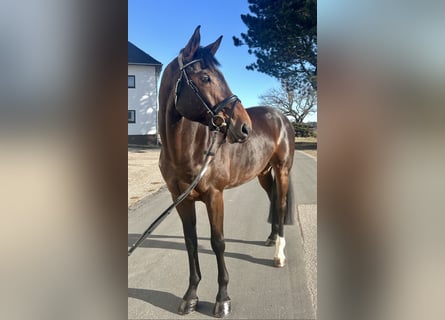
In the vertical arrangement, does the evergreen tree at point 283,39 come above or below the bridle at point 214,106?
above

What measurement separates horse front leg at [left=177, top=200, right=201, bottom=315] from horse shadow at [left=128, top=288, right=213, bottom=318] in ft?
0.09

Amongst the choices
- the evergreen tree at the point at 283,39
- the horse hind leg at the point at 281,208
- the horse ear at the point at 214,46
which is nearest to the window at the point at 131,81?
the horse ear at the point at 214,46

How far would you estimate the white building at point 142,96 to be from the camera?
1119mm

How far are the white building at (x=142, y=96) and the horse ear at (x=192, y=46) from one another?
0.13 m

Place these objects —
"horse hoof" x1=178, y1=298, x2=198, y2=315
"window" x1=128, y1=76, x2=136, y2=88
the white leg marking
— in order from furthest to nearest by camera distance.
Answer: the white leg marking, "horse hoof" x1=178, y1=298, x2=198, y2=315, "window" x1=128, y1=76, x2=136, y2=88

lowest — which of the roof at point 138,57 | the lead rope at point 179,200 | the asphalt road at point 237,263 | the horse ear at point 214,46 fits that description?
the asphalt road at point 237,263

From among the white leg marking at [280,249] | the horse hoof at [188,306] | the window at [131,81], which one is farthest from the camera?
the white leg marking at [280,249]

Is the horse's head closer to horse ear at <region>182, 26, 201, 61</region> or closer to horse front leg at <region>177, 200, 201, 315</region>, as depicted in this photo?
horse ear at <region>182, 26, 201, 61</region>

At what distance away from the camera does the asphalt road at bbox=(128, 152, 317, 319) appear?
→ 1.19 meters

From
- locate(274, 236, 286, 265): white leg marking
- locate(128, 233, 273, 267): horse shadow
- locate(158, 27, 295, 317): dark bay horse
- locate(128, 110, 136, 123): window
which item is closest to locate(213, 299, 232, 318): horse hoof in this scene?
locate(158, 27, 295, 317): dark bay horse

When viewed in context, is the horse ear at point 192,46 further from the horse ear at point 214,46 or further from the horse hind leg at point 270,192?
the horse hind leg at point 270,192

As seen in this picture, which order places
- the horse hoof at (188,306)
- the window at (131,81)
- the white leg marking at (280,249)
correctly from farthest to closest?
1. the white leg marking at (280,249)
2. the horse hoof at (188,306)
3. the window at (131,81)
